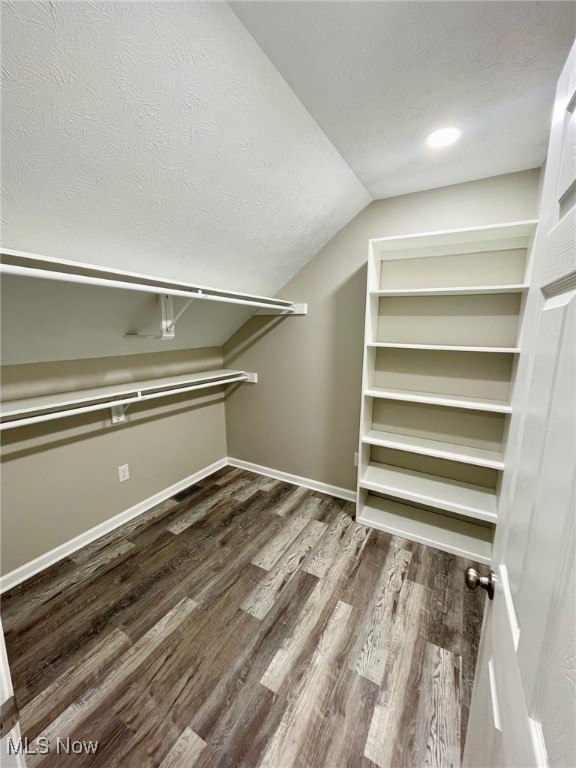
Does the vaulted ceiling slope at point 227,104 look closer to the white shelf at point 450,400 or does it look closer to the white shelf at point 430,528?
the white shelf at point 450,400

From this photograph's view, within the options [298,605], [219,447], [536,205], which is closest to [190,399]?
[219,447]

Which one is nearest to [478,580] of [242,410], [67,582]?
[67,582]

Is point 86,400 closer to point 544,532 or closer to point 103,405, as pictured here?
point 103,405

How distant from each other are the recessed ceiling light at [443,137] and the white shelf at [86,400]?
1.90 metres

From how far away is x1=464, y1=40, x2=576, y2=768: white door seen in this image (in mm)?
343

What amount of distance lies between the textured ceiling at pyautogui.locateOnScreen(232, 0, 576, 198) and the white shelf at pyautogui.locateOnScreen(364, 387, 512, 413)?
1.27 metres

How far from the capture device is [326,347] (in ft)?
7.77

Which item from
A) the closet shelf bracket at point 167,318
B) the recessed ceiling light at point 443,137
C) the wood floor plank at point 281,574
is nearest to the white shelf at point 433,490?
the wood floor plank at point 281,574

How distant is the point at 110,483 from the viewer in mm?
2062

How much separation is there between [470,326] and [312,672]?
6.39ft

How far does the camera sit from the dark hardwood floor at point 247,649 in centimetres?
104

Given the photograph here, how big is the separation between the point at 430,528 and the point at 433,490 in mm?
280

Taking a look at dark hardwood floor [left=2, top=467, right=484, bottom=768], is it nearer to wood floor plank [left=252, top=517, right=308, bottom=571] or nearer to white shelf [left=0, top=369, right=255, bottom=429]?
wood floor plank [left=252, top=517, right=308, bottom=571]

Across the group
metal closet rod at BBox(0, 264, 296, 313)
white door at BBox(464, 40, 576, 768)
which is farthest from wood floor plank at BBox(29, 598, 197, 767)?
metal closet rod at BBox(0, 264, 296, 313)
